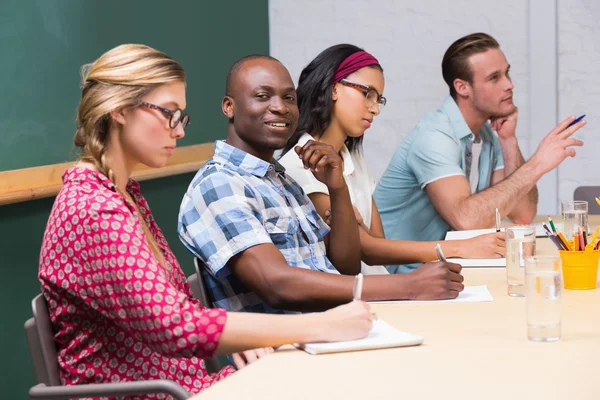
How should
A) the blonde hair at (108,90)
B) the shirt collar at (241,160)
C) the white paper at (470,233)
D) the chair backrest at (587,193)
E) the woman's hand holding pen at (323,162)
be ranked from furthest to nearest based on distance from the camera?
the chair backrest at (587,193) → the white paper at (470,233) → the woman's hand holding pen at (323,162) → the shirt collar at (241,160) → the blonde hair at (108,90)

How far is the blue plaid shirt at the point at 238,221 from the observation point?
5.48ft

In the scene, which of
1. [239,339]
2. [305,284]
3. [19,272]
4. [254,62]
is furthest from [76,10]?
[239,339]

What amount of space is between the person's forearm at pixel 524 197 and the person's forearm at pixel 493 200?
7 centimetres

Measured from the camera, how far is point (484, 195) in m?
2.76

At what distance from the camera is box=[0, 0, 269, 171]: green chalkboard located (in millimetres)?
2449

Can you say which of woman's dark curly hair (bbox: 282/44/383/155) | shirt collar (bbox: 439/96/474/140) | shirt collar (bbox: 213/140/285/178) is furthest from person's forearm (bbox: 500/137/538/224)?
shirt collar (bbox: 213/140/285/178)

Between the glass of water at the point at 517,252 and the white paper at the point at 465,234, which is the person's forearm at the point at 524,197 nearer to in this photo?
the white paper at the point at 465,234

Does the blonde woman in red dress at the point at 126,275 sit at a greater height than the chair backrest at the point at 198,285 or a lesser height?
greater

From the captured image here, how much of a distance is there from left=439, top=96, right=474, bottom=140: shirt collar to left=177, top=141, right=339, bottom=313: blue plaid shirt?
3.75ft

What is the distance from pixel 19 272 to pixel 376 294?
1.23 meters

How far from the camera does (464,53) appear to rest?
3.14 m

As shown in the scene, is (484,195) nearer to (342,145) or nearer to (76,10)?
(342,145)

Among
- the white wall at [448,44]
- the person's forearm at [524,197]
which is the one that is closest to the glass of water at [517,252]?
the person's forearm at [524,197]

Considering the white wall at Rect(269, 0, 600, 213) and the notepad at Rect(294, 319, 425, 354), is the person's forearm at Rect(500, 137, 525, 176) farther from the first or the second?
the notepad at Rect(294, 319, 425, 354)
